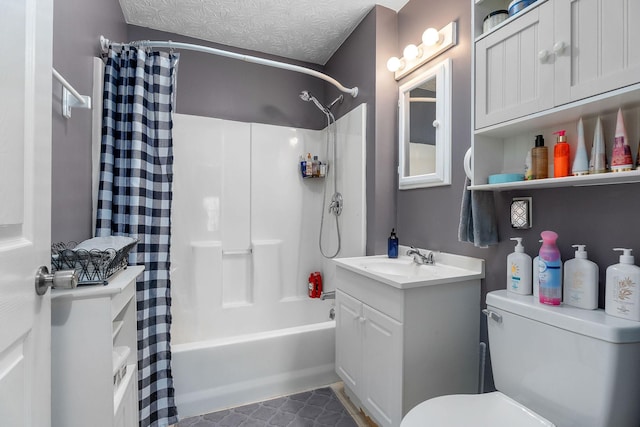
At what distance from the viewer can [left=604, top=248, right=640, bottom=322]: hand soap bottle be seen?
0.89m

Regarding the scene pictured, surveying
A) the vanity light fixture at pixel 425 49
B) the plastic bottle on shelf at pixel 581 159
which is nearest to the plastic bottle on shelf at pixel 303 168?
the vanity light fixture at pixel 425 49

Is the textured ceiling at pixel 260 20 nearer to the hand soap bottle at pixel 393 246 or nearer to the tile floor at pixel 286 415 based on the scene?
the hand soap bottle at pixel 393 246

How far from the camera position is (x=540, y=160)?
1121 millimetres

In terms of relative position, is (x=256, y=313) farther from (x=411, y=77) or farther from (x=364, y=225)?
(x=411, y=77)

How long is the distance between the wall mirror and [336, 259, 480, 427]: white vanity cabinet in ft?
2.20

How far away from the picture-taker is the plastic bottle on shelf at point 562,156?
3.42 feet

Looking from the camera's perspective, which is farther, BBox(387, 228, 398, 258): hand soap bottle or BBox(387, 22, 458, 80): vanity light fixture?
BBox(387, 228, 398, 258): hand soap bottle

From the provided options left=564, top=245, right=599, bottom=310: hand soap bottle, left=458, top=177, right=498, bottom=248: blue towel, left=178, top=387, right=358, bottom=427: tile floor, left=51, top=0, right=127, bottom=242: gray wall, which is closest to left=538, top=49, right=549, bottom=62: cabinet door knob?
left=458, top=177, right=498, bottom=248: blue towel

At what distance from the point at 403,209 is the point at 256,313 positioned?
57.3 inches

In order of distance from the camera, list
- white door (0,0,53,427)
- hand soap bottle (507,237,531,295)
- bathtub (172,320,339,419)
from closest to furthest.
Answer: white door (0,0,53,427)
hand soap bottle (507,237,531,295)
bathtub (172,320,339,419)

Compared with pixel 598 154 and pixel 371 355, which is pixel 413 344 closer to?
pixel 371 355

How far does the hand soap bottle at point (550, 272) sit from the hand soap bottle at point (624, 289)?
0.41ft

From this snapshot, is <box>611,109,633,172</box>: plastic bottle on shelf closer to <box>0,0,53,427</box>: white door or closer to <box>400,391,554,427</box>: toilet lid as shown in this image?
<box>400,391,554,427</box>: toilet lid

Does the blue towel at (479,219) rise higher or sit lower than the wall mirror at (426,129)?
lower
